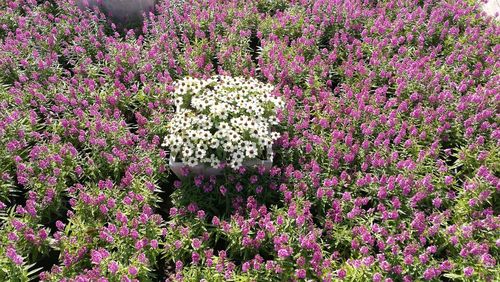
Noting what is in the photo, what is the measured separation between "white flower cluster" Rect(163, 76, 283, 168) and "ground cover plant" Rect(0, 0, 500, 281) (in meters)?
0.27

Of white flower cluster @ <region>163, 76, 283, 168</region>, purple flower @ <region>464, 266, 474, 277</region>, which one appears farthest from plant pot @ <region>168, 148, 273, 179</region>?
purple flower @ <region>464, 266, 474, 277</region>

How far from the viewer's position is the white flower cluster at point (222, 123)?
173 inches

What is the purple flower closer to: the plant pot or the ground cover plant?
the ground cover plant

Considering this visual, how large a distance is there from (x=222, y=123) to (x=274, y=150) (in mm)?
784

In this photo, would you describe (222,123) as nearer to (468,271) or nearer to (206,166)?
(206,166)

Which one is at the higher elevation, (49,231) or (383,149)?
(383,149)

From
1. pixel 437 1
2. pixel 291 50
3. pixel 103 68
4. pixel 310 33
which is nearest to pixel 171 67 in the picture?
pixel 103 68

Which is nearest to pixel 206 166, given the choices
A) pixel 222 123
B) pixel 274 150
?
pixel 222 123

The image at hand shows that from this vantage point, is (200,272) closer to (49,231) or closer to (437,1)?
(49,231)

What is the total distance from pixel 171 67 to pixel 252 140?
2075 millimetres

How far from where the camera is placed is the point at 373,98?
540 cm

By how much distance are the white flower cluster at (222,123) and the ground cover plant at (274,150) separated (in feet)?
0.89

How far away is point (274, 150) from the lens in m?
4.91

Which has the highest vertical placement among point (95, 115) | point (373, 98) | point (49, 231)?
point (373, 98)
